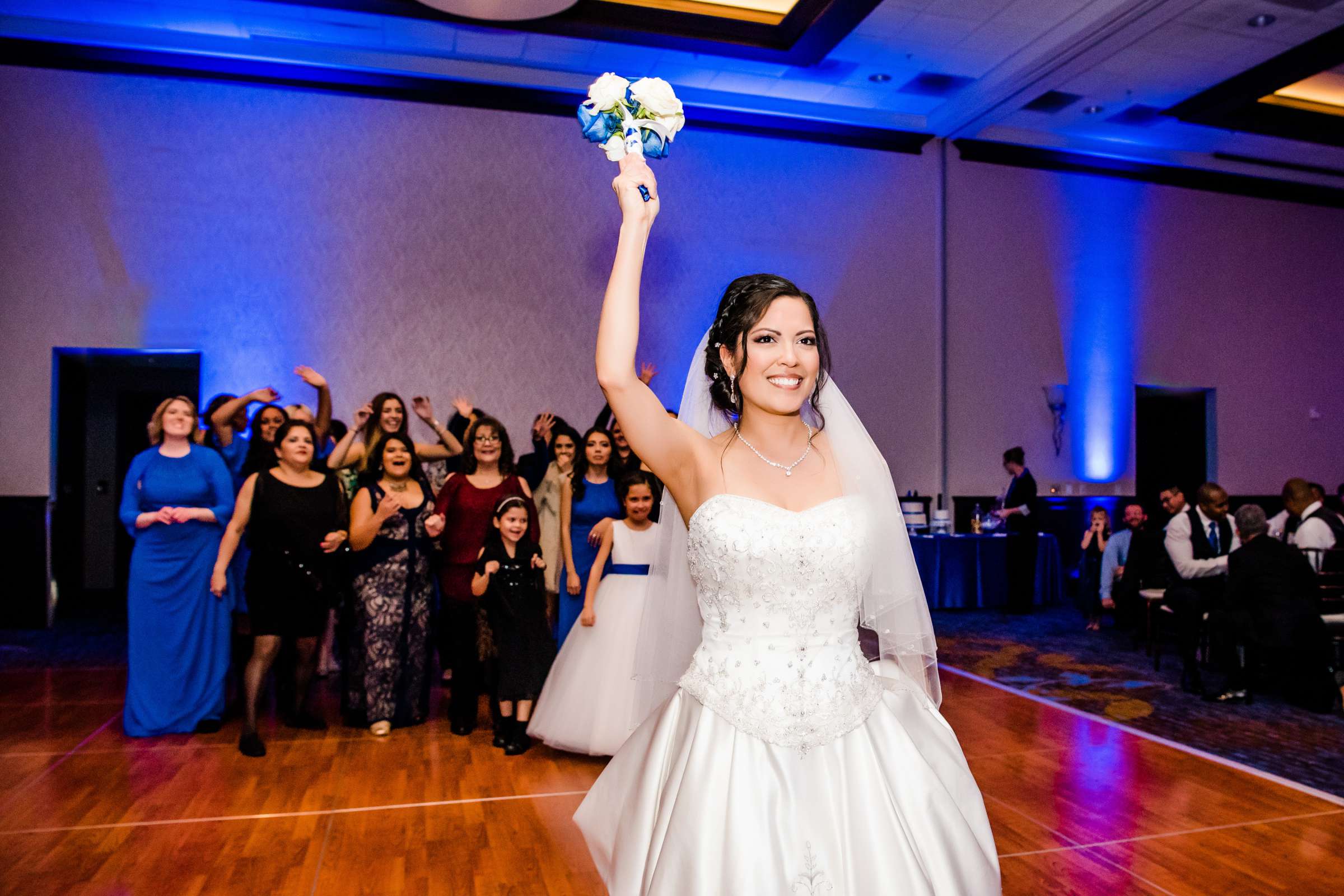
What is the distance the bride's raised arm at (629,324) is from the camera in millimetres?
1474

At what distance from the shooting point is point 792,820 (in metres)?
1.51

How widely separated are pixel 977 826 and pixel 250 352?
7.69 metres

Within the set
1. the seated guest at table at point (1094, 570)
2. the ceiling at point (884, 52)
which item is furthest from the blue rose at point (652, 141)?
the seated guest at table at point (1094, 570)

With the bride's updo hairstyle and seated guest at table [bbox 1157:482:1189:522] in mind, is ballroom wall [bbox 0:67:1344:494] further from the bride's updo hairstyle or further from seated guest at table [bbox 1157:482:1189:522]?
the bride's updo hairstyle

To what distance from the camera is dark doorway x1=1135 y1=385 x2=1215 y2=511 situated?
10.9m

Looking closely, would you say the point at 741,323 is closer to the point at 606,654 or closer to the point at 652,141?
the point at 652,141

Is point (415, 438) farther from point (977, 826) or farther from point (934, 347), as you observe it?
point (977, 826)

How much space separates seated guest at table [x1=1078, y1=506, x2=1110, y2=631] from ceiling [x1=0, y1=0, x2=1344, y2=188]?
12.9 feet

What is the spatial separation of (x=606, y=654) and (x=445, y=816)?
1.07m

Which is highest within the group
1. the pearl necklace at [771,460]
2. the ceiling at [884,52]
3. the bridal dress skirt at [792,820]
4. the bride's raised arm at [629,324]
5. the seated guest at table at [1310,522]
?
the ceiling at [884,52]

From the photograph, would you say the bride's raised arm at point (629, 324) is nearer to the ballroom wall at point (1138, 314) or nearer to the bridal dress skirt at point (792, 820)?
the bridal dress skirt at point (792, 820)

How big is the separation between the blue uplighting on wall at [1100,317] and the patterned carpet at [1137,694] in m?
2.97

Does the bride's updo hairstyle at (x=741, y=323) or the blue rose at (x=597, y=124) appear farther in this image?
the bride's updo hairstyle at (x=741, y=323)

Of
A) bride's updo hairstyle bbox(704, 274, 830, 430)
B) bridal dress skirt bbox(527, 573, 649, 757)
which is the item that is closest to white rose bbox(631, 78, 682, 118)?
bride's updo hairstyle bbox(704, 274, 830, 430)
